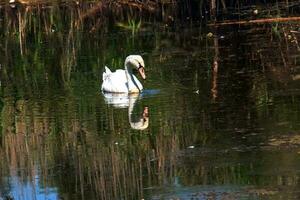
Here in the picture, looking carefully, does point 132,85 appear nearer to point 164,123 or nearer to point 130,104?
point 130,104

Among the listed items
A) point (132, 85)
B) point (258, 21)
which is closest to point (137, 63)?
point (132, 85)

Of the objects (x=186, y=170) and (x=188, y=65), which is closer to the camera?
(x=186, y=170)

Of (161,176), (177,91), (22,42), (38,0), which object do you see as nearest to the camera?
(161,176)

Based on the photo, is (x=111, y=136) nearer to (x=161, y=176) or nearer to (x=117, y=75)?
(x=161, y=176)

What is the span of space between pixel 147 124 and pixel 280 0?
442 inches

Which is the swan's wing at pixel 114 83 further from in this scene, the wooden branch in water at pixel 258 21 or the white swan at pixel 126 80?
the wooden branch in water at pixel 258 21

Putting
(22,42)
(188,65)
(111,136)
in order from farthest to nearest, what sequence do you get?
(22,42) < (188,65) < (111,136)

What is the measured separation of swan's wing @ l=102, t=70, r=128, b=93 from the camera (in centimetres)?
1243

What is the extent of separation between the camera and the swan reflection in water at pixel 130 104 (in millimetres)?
9797

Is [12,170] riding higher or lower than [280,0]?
lower

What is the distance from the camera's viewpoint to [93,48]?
17094mm

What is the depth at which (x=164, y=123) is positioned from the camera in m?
9.62

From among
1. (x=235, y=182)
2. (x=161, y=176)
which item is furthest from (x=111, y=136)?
(x=235, y=182)

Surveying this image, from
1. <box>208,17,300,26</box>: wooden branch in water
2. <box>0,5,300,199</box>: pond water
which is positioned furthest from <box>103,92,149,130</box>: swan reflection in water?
<box>208,17,300,26</box>: wooden branch in water
